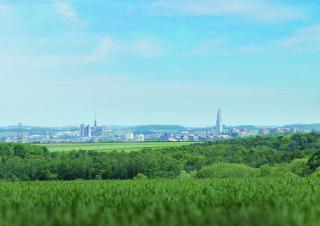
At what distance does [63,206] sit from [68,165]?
275ft

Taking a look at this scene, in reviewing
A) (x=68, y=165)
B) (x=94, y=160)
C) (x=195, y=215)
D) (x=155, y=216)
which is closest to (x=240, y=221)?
(x=195, y=215)

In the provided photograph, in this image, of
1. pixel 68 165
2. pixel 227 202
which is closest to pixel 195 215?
pixel 227 202

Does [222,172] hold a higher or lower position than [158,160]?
higher

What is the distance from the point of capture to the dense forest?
8919 cm

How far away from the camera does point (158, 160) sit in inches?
4286

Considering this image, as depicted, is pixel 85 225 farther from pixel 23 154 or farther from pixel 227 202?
pixel 23 154

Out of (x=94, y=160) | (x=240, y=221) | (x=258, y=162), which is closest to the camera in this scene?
(x=240, y=221)

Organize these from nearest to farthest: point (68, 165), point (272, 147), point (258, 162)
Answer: point (68, 165)
point (258, 162)
point (272, 147)

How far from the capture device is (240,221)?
22.0ft

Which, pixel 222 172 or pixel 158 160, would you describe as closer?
pixel 222 172

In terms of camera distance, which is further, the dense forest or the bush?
the dense forest

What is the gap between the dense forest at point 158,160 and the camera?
3511 inches

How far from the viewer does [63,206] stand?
10.0 meters

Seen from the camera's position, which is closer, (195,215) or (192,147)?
(195,215)
